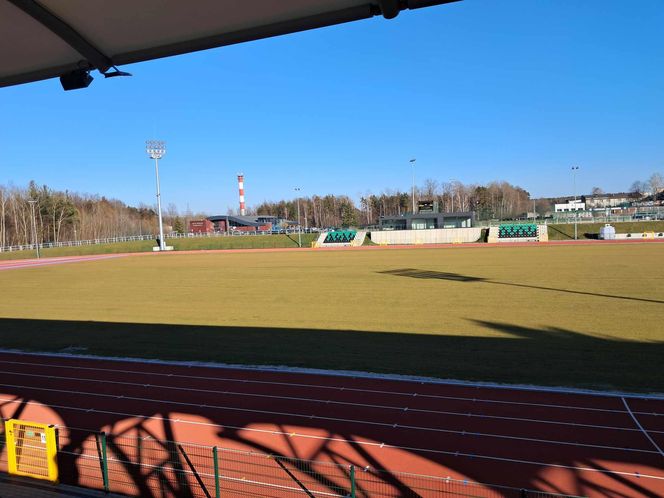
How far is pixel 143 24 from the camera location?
357 cm

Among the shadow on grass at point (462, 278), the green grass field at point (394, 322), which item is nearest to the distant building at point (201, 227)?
the green grass field at point (394, 322)

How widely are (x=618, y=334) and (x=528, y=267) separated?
19.1 m

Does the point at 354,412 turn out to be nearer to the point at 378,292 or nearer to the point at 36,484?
the point at 36,484

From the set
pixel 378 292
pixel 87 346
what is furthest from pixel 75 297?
pixel 378 292

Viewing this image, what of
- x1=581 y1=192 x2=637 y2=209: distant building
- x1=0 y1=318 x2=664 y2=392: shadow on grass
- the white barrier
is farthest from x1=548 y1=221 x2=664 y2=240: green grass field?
x1=581 y1=192 x2=637 y2=209: distant building

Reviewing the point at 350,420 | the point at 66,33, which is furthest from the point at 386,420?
the point at 66,33

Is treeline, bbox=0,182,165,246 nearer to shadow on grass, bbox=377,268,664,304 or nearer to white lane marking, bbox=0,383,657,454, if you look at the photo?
shadow on grass, bbox=377,268,664,304

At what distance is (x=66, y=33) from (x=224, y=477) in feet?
19.1

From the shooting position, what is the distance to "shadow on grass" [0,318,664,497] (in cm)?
675

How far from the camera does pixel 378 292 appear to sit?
2228 cm

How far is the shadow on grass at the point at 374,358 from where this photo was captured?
266 inches

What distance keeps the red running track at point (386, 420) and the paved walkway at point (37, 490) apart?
1.72 metres

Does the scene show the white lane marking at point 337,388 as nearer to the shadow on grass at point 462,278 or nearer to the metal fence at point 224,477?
the metal fence at point 224,477

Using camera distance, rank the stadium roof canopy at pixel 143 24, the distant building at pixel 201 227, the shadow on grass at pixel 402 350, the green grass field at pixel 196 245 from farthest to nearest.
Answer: the distant building at pixel 201 227, the green grass field at pixel 196 245, the shadow on grass at pixel 402 350, the stadium roof canopy at pixel 143 24
